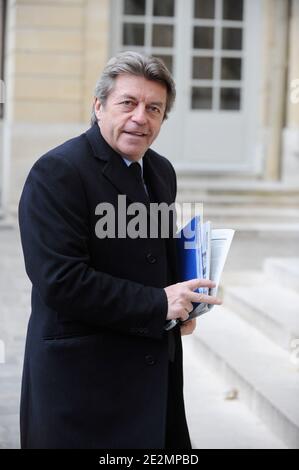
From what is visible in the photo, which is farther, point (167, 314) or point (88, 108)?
point (88, 108)

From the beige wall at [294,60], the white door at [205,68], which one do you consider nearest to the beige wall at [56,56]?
the white door at [205,68]

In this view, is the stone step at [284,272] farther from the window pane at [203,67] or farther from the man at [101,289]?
the window pane at [203,67]

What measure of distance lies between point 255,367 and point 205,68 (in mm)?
7761

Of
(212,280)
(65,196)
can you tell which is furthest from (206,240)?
(65,196)

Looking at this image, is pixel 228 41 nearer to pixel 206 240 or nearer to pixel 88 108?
pixel 88 108

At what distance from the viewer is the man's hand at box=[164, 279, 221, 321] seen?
2.15 metres

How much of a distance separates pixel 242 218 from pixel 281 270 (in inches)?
187

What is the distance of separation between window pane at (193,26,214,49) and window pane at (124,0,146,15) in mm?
753

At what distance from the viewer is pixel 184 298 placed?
2150mm

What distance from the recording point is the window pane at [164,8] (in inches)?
460

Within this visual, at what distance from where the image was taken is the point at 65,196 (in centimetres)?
210

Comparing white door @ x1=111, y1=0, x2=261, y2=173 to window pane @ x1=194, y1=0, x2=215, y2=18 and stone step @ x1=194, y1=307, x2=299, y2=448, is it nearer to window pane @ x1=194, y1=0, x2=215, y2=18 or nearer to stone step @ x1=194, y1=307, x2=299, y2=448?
window pane @ x1=194, y1=0, x2=215, y2=18

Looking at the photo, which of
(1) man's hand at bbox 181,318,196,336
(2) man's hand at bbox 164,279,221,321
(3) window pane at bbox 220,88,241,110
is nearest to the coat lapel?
(2) man's hand at bbox 164,279,221,321

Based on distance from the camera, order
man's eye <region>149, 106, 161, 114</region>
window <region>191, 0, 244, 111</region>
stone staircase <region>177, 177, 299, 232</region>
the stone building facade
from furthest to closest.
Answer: window <region>191, 0, 244, 111</region>
the stone building facade
stone staircase <region>177, 177, 299, 232</region>
man's eye <region>149, 106, 161, 114</region>
